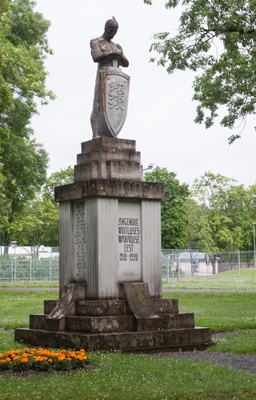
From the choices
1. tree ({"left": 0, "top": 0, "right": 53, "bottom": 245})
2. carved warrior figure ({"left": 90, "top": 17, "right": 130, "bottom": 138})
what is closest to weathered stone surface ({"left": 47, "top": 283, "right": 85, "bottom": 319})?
carved warrior figure ({"left": 90, "top": 17, "right": 130, "bottom": 138})

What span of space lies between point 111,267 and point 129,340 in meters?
1.57

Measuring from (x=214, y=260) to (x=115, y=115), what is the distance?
48554 millimetres

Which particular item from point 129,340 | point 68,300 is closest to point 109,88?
point 68,300

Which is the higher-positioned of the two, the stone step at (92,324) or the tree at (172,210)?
the tree at (172,210)

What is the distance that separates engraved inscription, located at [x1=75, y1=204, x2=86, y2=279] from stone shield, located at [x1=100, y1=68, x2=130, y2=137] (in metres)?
1.73

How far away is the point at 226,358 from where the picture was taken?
1146 centimetres

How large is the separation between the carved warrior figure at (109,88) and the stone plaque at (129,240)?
164 centimetres

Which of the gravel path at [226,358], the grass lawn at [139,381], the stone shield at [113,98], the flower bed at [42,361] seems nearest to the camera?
the grass lawn at [139,381]

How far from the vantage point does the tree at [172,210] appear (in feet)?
231

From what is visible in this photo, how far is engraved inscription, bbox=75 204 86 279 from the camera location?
44.7 feet

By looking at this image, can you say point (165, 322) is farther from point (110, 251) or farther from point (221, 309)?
point (221, 309)

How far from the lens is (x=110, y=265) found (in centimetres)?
1319

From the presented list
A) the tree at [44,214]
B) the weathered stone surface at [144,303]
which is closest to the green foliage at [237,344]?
the weathered stone surface at [144,303]

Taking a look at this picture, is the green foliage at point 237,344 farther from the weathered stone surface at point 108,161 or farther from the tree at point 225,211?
the tree at point 225,211
